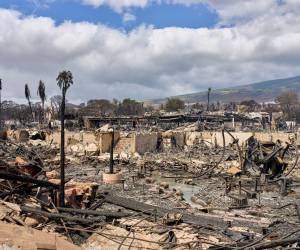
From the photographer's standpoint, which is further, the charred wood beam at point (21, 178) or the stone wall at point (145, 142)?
the stone wall at point (145, 142)

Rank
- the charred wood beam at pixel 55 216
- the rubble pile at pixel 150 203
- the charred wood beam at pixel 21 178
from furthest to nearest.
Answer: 1. the charred wood beam at pixel 21 178
2. the charred wood beam at pixel 55 216
3. the rubble pile at pixel 150 203

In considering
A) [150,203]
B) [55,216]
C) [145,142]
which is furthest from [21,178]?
[145,142]

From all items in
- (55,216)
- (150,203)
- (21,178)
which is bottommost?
(150,203)

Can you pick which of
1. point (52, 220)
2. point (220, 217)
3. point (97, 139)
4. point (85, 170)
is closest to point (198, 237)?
point (52, 220)

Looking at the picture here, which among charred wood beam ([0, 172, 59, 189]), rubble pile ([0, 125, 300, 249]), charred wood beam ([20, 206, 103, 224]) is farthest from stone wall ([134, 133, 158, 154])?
charred wood beam ([20, 206, 103, 224])

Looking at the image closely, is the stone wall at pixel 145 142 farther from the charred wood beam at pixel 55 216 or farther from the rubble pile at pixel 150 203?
the charred wood beam at pixel 55 216

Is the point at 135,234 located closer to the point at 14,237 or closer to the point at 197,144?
the point at 14,237

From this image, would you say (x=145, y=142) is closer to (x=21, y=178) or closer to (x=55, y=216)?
(x=21, y=178)

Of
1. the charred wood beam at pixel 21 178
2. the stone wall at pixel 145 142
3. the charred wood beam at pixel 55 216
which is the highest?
the charred wood beam at pixel 21 178

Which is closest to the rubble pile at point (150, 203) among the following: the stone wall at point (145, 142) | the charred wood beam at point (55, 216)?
the charred wood beam at point (55, 216)

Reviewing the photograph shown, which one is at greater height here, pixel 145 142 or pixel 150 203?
pixel 145 142

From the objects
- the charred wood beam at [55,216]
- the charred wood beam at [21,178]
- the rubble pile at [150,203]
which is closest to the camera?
the rubble pile at [150,203]

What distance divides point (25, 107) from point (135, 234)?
9408 cm

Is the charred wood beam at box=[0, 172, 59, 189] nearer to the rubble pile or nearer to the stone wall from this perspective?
the rubble pile
